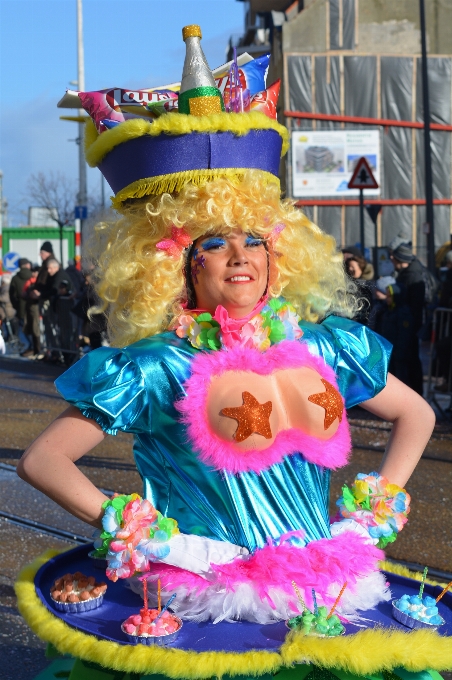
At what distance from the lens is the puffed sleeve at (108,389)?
219 cm

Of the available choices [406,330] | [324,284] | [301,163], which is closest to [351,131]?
[301,163]

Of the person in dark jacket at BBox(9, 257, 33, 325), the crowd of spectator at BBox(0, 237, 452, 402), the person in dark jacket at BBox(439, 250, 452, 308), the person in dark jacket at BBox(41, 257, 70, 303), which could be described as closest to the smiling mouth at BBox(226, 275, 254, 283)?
the crowd of spectator at BBox(0, 237, 452, 402)

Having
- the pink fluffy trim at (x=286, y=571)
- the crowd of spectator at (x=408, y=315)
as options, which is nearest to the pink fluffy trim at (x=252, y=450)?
the pink fluffy trim at (x=286, y=571)

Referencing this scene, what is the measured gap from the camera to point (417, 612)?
216cm

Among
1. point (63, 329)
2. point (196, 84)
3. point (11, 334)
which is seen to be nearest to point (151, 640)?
point (196, 84)

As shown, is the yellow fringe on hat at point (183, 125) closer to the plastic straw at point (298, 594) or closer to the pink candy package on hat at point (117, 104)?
the pink candy package on hat at point (117, 104)

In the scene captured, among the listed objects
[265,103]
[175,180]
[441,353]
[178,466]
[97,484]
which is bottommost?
[97,484]

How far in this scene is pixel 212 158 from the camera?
236cm

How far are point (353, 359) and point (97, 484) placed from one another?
12.1 feet

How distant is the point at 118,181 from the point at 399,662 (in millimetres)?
1440

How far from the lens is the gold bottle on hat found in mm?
2350

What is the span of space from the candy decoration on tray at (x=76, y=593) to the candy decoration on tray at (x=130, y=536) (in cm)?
14

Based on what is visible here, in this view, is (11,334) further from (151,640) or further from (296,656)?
(296,656)

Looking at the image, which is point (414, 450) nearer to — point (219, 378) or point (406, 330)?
point (219, 378)
